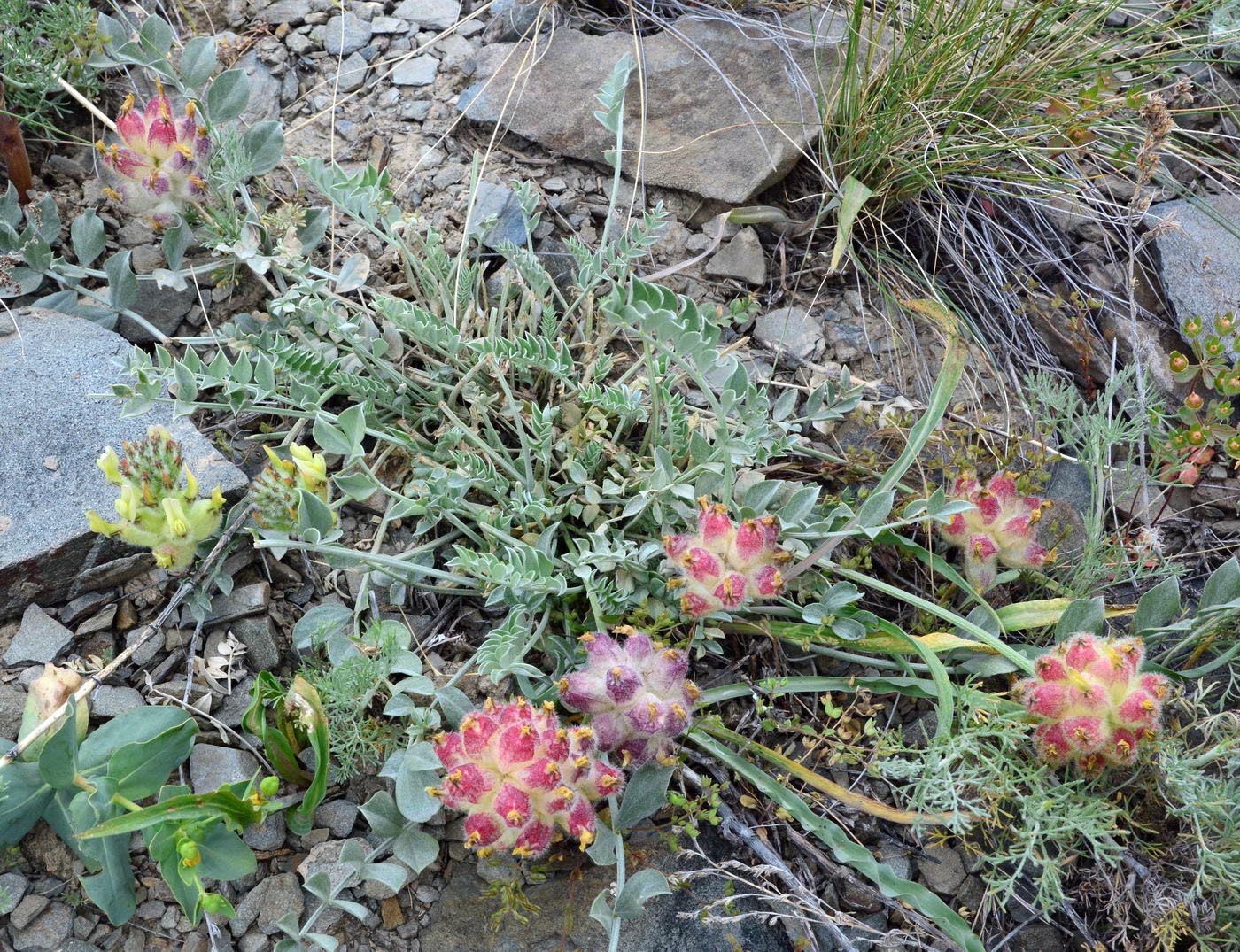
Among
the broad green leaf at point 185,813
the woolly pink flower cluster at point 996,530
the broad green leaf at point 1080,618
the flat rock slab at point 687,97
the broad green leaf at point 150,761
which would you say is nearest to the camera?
the broad green leaf at point 185,813

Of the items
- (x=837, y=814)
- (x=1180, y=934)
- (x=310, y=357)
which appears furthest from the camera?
(x=310, y=357)

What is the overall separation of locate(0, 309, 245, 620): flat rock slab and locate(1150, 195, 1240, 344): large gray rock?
8.57ft

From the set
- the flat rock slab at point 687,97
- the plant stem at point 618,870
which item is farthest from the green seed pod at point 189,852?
the flat rock slab at point 687,97

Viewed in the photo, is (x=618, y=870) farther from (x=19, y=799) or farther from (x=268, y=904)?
(x=19, y=799)

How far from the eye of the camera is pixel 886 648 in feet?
6.93

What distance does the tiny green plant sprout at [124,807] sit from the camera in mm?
1729

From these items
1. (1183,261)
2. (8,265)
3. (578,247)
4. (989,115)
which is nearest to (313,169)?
(578,247)

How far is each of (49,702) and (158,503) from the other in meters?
0.44

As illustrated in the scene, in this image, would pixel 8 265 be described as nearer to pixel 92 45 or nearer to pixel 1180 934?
pixel 92 45

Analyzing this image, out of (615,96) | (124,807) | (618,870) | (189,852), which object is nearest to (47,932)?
(124,807)

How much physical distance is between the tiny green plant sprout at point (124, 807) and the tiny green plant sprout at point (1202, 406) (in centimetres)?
223

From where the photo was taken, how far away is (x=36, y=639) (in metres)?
2.05

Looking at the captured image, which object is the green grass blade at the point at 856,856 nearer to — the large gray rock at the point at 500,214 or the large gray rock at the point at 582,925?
the large gray rock at the point at 582,925

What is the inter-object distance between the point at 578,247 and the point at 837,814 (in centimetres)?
144
